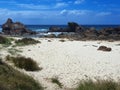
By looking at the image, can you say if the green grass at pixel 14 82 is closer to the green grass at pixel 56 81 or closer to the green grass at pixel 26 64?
the green grass at pixel 56 81

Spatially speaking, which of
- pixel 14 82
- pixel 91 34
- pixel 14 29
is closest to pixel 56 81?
pixel 14 82

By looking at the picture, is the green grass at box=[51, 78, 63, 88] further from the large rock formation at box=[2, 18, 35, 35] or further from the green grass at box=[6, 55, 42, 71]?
the large rock formation at box=[2, 18, 35, 35]

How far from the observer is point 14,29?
58.4 meters

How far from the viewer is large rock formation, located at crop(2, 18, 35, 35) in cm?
5734

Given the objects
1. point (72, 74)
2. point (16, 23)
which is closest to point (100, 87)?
point (72, 74)

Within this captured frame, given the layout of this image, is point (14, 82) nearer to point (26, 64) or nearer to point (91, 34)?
point (26, 64)

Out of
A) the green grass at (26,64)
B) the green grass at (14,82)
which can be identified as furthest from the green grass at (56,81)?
the green grass at (26,64)

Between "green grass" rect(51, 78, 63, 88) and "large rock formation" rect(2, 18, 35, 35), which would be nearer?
"green grass" rect(51, 78, 63, 88)

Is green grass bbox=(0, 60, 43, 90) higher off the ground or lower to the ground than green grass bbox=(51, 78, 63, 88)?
higher

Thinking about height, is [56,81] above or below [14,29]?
above

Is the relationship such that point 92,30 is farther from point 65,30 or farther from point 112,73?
point 112,73

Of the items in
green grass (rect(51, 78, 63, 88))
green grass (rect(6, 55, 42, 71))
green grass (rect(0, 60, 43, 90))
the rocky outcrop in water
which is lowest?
the rocky outcrop in water

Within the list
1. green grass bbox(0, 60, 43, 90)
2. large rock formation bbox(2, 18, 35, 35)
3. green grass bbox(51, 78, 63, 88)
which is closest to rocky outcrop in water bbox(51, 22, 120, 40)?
large rock formation bbox(2, 18, 35, 35)

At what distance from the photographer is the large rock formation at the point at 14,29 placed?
5734 centimetres
